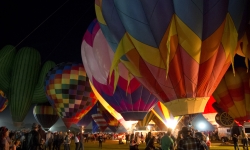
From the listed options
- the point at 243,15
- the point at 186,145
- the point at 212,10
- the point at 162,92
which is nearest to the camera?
the point at 186,145

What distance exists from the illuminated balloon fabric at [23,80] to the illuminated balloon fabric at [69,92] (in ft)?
20.1

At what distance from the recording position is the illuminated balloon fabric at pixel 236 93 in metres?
12.6

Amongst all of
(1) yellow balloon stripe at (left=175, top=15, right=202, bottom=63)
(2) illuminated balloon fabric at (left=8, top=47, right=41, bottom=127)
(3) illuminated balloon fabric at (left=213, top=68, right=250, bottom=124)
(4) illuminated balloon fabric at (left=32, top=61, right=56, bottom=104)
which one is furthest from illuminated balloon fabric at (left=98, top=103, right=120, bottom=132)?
(1) yellow balloon stripe at (left=175, top=15, right=202, bottom=63)

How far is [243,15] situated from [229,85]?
6.34 meters

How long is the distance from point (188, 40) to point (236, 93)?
7.44 meters

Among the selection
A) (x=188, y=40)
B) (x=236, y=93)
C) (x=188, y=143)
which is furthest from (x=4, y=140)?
(x=236, y=93)

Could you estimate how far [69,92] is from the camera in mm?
17438

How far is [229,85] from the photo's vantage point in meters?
12.6

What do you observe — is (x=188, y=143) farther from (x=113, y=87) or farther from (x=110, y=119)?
(x=110, y=119)

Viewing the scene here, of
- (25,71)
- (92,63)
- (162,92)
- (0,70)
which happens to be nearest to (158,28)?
(162,92)

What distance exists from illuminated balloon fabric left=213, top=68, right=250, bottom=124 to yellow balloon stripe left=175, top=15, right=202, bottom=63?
21.2ft

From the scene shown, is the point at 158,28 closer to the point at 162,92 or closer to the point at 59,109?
the point at 162,92

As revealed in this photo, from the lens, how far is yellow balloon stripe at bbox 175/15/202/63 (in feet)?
21.5

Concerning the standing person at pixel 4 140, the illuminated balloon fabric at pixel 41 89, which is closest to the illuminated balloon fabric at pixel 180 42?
the standing person at pixel 4 140
